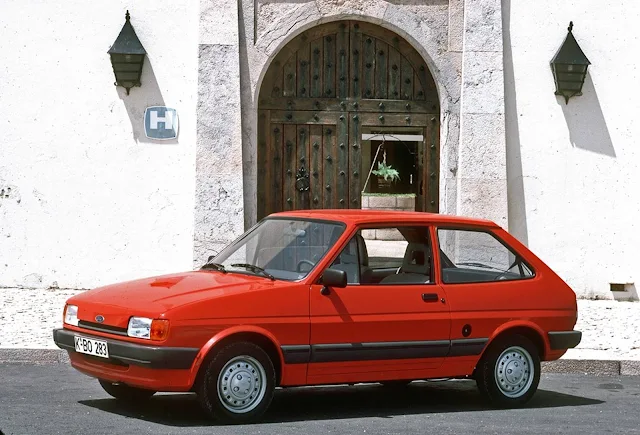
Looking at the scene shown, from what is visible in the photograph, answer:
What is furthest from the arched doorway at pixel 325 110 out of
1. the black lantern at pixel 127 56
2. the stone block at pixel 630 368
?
the stone block at pixel 630 368

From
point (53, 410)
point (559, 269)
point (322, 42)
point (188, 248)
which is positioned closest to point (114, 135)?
point (188, 248)

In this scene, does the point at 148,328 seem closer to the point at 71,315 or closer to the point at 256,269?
the point at 71,315

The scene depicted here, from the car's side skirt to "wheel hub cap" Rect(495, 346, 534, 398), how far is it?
237 mm

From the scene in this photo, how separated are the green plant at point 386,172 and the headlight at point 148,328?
8.14 meters

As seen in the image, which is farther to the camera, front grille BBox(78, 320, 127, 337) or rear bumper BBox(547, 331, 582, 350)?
rear bumper BBox(547, 331, 582, 350)

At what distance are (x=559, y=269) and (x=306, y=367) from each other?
7873 millimetres

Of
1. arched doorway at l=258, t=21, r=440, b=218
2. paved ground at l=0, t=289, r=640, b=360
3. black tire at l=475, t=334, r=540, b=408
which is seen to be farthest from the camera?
arched doorway at l=258, t=21, r=440, b=218

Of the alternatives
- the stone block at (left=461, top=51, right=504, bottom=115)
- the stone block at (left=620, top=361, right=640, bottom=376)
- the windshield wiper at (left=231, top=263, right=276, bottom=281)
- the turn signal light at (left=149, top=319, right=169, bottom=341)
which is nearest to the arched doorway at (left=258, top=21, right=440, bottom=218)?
the stone block at (left=461, top=51, right=504, bottom=115)

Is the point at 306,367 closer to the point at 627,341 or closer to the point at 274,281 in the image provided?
the point at 274,281

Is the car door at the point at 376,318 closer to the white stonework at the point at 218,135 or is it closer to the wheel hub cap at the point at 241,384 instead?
the wheel hub cap at the point at 241,384

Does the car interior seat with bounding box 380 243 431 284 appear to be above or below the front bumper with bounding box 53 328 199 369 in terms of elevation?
above

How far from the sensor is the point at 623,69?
15.5 meters

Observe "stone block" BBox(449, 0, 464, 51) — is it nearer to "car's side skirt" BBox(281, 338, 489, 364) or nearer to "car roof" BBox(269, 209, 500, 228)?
"car roof" BBox(269, 209, 500, 228)

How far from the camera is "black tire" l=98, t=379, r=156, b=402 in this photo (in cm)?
873
